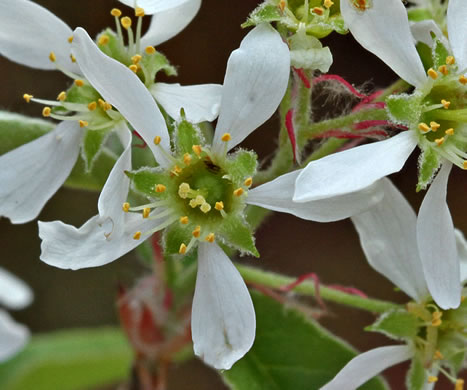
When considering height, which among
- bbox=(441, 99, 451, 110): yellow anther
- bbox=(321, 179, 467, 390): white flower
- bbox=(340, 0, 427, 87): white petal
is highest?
bbox=(340, 0, 427, 87): white petal

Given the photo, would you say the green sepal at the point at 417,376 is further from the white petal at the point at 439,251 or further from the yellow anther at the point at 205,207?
the yellow anther at the point at 205,207

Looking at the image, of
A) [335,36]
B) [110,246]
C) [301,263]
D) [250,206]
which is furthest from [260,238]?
[110,246]

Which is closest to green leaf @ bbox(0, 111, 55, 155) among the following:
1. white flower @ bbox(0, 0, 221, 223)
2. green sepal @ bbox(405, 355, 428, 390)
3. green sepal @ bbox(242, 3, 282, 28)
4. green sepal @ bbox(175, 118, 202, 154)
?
white flower @ bbox(0, 0, 221, 223)

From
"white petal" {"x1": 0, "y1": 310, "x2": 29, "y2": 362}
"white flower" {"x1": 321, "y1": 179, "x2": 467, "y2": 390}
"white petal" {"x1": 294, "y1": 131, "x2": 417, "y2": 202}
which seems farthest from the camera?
"white petal" {"x1": 0, "y1": 310, "x2": 29, "y2": 362}

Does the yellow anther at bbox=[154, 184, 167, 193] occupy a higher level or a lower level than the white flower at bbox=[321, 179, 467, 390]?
higher

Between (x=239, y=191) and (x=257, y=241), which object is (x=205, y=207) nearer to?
(x=239, y=191)

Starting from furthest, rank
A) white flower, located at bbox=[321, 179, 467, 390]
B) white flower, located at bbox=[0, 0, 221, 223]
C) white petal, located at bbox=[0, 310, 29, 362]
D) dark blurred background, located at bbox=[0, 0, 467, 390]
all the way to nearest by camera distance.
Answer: dark blurred background, located at bbox=[0, 0, 467, 390] → white petal, located at bbox=[0, 310, 29, 362] → white flower, located at bbox=[0, 0, 221, 223] → white flower, located at bbox=[321, 179, 467, 390]

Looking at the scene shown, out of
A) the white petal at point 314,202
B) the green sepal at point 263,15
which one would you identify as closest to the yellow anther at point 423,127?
the white petal at point 314,202

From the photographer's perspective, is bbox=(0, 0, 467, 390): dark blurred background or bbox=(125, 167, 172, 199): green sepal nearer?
bbox=(125, 167, 172, 199): green sepal

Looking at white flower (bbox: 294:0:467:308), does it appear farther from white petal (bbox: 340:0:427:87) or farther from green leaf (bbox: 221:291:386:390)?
green leaf (bbox: 221:291:386:390)
